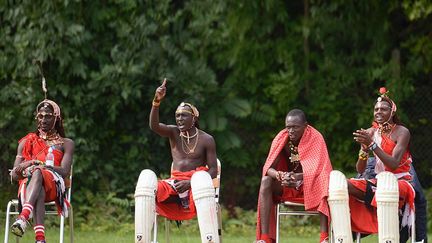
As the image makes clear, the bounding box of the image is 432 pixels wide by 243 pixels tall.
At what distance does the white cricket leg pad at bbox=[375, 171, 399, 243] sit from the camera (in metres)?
7.13

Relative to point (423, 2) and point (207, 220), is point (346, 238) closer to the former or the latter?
point (207, 220)

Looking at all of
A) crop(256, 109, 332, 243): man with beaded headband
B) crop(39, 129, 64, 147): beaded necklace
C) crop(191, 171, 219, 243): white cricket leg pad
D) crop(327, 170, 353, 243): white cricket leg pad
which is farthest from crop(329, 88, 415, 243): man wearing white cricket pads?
crop(39, 129, 64, 147): beaded necklace

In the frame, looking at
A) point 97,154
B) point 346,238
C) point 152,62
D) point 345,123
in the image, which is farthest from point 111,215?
point 346,238

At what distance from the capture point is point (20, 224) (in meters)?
7.30

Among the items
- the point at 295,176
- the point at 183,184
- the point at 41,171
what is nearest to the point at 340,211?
the point at 295,176

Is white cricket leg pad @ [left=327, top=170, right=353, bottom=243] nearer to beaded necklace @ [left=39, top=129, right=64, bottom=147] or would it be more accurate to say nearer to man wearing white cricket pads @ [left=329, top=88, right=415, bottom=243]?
man wearing white cricket pads @ [left=329, top=88, right=415, bottom=243]

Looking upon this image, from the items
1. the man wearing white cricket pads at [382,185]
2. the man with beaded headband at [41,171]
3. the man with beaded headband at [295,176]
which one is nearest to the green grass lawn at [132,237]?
the man with beaded headband at [41,171]

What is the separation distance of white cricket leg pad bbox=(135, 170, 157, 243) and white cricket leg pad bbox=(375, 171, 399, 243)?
5.29 ft

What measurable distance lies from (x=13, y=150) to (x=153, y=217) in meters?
4.93

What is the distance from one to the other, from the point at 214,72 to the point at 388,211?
5813 millimetres

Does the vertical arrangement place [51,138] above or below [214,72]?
below

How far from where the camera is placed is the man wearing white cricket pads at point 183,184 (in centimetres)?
736

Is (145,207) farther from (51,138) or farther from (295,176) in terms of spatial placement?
(51,138)

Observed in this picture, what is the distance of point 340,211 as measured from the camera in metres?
7.27
